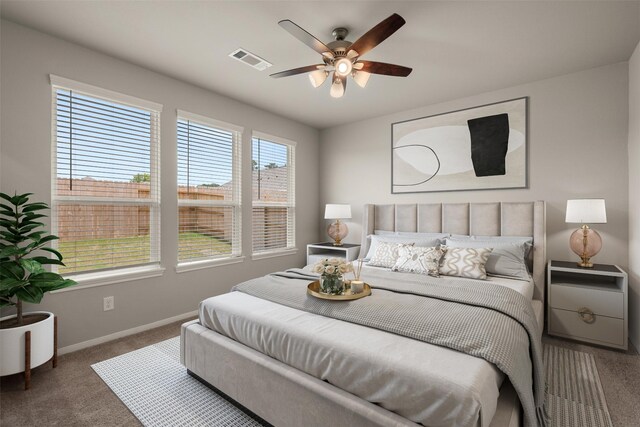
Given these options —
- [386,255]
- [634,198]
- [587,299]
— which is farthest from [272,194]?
[634,198]

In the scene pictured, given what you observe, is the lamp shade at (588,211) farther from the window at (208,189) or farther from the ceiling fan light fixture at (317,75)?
the window at (208,189)

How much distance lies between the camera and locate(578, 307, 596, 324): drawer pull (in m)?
2.70

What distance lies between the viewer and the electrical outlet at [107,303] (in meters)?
2.80

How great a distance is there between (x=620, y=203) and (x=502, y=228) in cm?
102

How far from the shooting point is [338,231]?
471 cm

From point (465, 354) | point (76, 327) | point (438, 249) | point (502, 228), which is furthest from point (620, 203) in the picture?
point (76, 327)

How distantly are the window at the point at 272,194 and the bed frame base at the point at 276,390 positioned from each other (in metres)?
2.18

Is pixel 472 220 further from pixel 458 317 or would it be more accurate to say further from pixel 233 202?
pixel 233 202

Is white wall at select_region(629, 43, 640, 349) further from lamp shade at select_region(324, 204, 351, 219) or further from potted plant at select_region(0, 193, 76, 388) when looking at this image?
potted plant at select_region(0, 193, 76, 388)

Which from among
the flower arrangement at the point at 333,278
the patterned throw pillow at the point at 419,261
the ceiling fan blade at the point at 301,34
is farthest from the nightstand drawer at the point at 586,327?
the ceiling fan blade at the point at 301,34

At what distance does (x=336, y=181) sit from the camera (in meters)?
5.04

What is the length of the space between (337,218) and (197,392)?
112 inches

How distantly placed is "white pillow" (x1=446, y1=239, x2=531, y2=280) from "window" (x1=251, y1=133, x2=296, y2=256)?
2.72 metres

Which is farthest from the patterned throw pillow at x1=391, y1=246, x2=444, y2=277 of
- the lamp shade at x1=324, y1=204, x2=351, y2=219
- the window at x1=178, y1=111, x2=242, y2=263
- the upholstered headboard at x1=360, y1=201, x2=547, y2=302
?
the window at x1=178, y1=111, x2=242, y2=263
